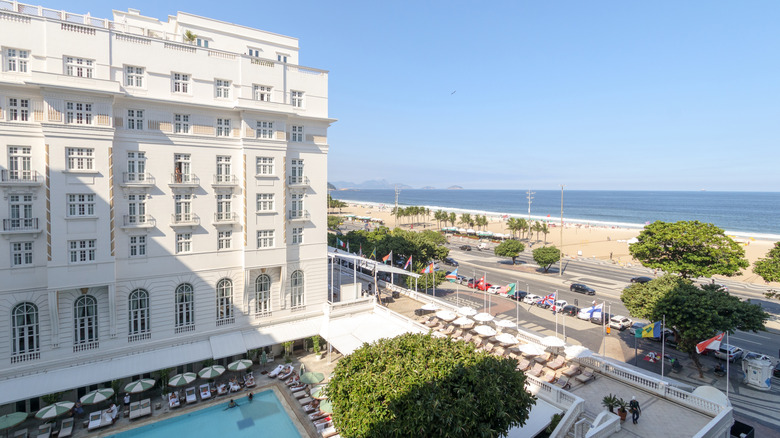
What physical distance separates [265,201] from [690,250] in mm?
48081

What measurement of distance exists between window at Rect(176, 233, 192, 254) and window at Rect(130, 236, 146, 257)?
7.47 ft

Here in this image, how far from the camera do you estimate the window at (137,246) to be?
29.5 m

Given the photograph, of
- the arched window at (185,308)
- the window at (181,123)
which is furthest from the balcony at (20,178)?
the arched window at (185,308)

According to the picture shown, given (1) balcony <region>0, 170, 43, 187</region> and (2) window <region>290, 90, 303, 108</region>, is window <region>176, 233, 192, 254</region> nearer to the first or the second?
(1) balcony <region>0, 170, 43, 187</region>

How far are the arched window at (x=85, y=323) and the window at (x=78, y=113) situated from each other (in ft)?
39.9

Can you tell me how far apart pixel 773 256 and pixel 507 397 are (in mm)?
46190

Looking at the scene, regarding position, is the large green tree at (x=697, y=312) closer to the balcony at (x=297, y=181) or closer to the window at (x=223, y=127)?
the balcony at (x=297, y=181)

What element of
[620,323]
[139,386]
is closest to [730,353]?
[620,323]

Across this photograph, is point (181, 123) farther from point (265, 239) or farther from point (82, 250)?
point (82, 250)

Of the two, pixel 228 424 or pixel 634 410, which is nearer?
pixel 634 410

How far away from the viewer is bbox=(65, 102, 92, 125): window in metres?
26.5

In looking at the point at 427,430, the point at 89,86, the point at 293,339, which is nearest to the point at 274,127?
the point at 89,86

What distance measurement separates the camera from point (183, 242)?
31422 millimetres

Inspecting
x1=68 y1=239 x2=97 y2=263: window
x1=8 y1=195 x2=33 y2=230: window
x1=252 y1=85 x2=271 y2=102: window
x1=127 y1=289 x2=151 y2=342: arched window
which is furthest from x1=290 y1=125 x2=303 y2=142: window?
x1=8 y1=195 x2=33 y2=230: window
